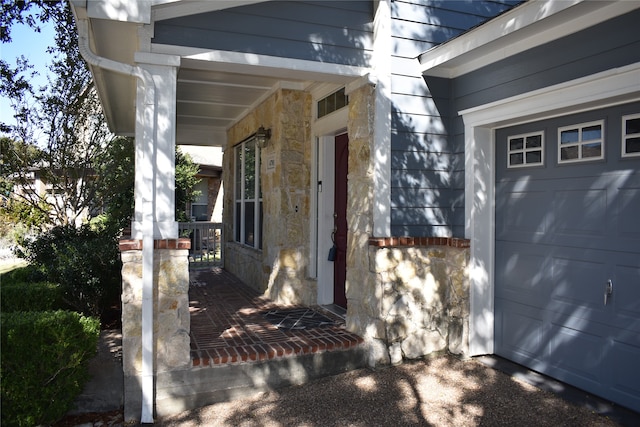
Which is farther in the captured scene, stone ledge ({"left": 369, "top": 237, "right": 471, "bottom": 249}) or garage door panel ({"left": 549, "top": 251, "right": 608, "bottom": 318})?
stone ledge ({"left": 369, "top": 237, "right": 471, "bottom": 249})

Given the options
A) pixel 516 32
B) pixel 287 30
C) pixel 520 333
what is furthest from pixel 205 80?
pixel 520 333

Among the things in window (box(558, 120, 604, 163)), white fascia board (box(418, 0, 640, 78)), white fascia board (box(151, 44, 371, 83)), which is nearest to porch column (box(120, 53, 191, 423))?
white fascia board (box(151, 44, 371, 83))

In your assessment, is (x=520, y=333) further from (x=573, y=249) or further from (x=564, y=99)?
(x=564, y=99)

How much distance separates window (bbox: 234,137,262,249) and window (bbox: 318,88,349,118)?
5.41 ft

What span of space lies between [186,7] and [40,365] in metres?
2.77

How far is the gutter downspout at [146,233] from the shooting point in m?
3.43

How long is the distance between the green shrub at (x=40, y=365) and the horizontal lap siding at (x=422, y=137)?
2730 millimetres

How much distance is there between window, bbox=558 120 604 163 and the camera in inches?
135

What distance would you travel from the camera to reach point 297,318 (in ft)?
16.8

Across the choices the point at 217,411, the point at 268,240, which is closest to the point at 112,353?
the point at 217,411

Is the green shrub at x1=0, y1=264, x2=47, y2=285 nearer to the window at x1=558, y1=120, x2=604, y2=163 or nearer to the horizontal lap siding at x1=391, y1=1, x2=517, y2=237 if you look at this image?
the horizontal lap siding at x1=391, y1=1, x2=517, y2=237

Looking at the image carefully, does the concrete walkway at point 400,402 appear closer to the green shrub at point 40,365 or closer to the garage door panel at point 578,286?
the green shrub at point 40,365

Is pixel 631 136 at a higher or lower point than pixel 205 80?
lower

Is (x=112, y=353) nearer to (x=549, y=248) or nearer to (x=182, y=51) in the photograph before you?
(x=182, y=51)
